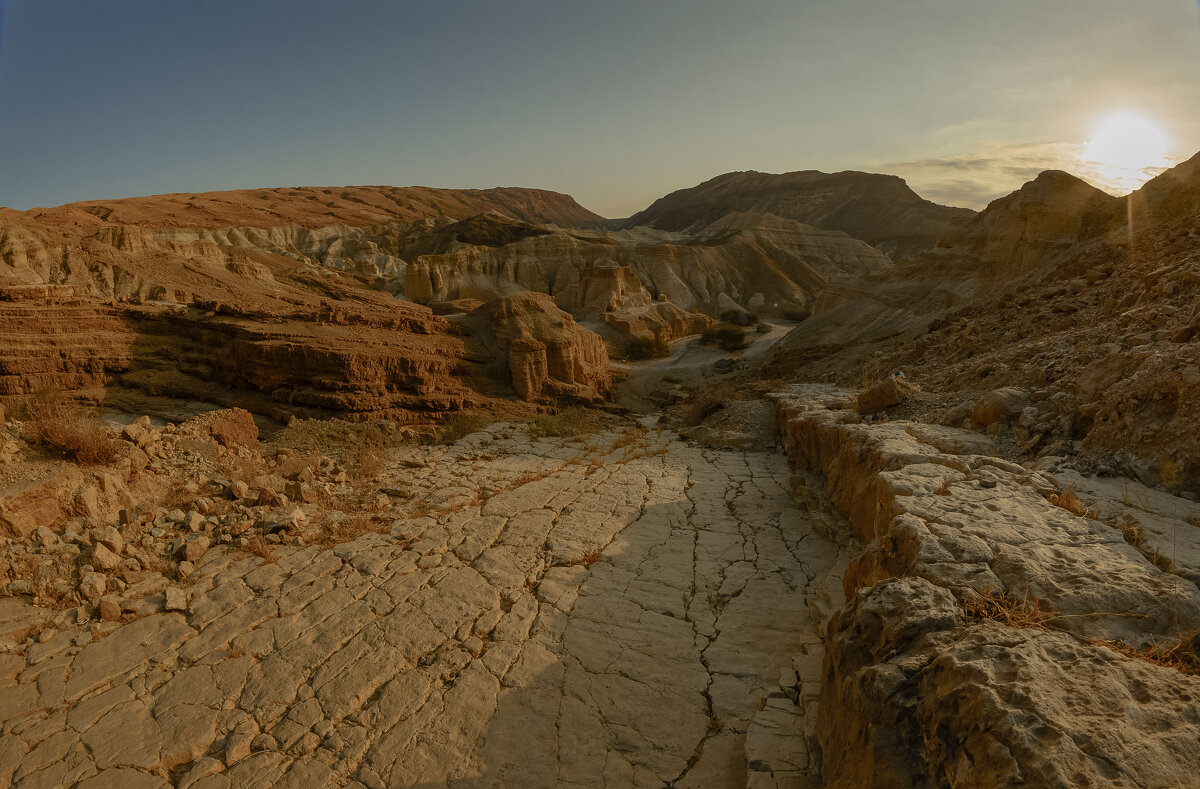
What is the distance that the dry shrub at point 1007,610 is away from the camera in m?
2.44

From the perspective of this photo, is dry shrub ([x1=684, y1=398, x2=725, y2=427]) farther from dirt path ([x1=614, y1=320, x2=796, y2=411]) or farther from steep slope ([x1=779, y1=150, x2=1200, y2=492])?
steep slope ([x1=779, y1=150, x2=1200, y2=492])

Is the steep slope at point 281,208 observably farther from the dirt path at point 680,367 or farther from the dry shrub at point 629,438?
the dry shrub at point 629,438

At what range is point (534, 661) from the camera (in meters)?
3.94

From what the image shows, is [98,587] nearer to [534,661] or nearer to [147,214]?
[534,661]

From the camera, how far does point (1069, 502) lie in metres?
3.49

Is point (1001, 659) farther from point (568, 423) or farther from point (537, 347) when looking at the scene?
point (537, 347)

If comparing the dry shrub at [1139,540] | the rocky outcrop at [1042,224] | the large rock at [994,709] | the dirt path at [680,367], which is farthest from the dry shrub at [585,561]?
the rocky outcrop at [1042,224]

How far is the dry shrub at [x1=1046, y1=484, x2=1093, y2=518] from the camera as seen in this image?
134 inches

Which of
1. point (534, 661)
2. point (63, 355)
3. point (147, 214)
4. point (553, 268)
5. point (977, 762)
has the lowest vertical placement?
point (534, 661)

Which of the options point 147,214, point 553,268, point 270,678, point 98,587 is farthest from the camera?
point 147,214

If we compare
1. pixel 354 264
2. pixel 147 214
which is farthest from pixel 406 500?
pixel 147 214

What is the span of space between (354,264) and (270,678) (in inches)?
1725

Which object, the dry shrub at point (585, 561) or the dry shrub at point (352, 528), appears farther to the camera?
the dry shrub at point (352, 528)

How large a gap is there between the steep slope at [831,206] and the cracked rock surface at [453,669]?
46790 mm
